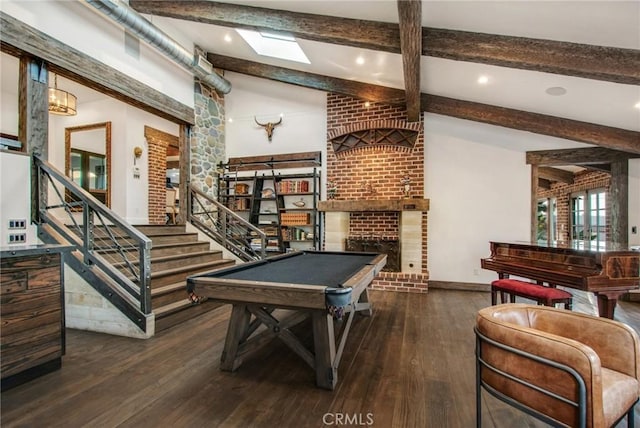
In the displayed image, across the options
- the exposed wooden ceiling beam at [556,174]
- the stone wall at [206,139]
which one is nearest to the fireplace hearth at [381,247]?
the stone wall at [206,139]

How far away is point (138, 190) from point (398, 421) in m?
6.30

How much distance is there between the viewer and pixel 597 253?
265 cm

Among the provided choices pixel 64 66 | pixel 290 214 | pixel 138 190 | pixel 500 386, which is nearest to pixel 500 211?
pixel 290 214

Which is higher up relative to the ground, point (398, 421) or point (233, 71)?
point (233, 71)

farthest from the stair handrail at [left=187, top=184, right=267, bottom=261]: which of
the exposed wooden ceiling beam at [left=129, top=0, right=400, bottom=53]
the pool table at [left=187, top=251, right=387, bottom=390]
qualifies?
the exposed wooden ceiling beam at [left=129, top=0, right=400, bottom=53]

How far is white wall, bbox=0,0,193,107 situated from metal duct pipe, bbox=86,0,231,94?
12.4 inches

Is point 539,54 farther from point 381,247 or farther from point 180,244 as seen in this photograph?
point 180,244

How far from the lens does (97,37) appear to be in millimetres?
3873

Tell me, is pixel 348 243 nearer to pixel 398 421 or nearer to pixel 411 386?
pixel 411 386

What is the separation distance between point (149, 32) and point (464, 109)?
4.71 metres

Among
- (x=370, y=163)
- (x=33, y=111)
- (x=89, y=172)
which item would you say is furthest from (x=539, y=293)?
(x=89, y=172)

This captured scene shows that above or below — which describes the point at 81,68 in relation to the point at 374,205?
above

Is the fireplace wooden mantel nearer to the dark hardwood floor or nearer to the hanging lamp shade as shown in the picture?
the dark hardwood floor

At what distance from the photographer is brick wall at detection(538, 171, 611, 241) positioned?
686 cm
